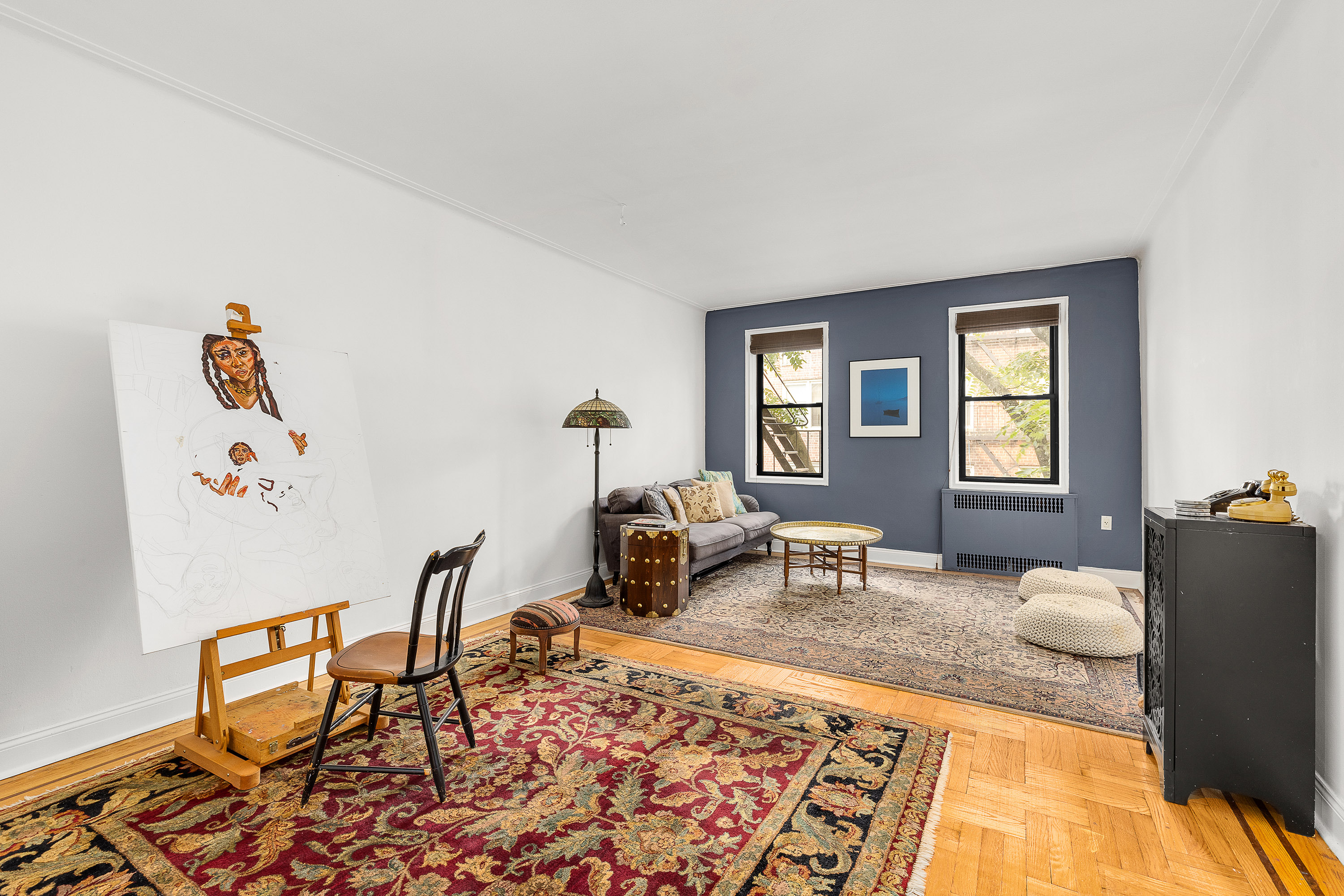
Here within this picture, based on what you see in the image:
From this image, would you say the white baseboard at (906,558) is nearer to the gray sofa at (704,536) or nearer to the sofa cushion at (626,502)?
the gray sofa at (704,536)

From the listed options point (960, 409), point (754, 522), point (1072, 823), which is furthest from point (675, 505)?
point (1072, 823)

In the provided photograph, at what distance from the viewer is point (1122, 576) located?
16.6 ft

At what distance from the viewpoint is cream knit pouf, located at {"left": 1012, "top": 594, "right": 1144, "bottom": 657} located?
3408 millimetres

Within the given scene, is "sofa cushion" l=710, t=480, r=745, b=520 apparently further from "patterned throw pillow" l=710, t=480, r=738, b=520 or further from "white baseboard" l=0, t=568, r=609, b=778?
"white baseboard" l=0, t=568, r=609, b=778

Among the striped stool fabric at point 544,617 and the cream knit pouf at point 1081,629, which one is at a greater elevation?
the striped stool fabric at point 544,617

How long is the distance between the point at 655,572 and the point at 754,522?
1.94 m

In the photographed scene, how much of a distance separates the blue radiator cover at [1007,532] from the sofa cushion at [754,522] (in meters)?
1.64

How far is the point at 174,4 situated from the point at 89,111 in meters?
0.68

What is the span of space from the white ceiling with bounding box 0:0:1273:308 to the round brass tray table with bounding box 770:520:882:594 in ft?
7.74

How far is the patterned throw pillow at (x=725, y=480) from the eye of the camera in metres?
6.20

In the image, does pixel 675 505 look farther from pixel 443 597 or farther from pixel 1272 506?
pixel 1272 506

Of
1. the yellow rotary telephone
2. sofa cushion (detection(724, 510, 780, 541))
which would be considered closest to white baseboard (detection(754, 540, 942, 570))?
sofa cushion (detection(724, 510, 780, 541))

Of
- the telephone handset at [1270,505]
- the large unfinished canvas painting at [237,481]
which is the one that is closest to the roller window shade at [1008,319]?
the telephone handset at [1270,505]

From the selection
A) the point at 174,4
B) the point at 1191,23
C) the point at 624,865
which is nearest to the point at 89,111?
the point at 174,4
